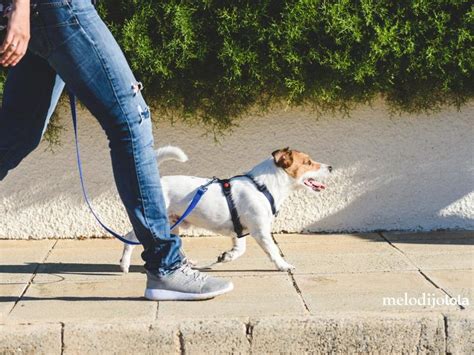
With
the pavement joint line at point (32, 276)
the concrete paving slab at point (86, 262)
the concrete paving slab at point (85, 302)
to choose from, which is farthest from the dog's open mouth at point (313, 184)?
the pavement joint line at point (32, 276)

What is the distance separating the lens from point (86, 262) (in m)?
5.57

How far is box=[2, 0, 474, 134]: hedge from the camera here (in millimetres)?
5801

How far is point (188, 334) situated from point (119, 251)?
2006mm

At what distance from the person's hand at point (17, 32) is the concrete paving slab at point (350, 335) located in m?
1.75

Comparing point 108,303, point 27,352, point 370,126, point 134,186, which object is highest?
point 370,126

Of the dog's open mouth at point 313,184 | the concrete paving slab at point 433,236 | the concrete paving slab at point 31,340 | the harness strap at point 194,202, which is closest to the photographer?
the concrete paving slab at point 31,340

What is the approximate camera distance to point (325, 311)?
423 cm

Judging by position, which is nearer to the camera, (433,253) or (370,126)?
(433,253)

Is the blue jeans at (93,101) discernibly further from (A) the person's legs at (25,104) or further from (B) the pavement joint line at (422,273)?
(B) the pavement joint line at (422,273)

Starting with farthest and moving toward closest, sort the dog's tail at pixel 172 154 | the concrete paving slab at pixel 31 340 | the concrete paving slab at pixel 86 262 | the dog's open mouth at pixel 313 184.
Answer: the dog's open mouth at pixel 313 184 < the dog's tail at pixel 172 154 < the concrete paving slab at pixel 86 262 < the concrete paving slab at pixel 31 340

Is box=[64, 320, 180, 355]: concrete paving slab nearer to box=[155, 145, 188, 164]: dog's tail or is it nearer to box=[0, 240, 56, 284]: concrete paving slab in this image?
box=[0, 240, 56, 284]: concrete paving slab

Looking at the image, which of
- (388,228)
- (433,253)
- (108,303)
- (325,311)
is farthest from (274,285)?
(388,228)

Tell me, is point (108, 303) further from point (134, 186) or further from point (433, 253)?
point (433, 253)

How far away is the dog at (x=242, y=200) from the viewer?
17.3 feet
